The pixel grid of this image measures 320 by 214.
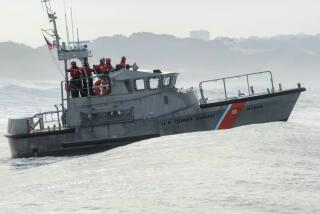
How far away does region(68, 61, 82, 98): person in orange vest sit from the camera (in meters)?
17.8

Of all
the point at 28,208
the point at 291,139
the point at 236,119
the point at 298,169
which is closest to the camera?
the point at 28,208

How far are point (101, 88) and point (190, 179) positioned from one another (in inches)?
398

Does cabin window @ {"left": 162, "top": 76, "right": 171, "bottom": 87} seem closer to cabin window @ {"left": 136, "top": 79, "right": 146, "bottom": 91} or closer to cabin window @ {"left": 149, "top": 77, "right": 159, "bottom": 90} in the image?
cabin window @ {"left": 149, "top": 77, "right": 159, "bottom": 90}

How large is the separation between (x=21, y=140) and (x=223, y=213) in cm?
1277

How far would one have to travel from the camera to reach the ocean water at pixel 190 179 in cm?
667

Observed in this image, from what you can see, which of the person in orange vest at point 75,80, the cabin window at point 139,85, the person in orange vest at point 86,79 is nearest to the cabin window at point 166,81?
the cabin window at point 139,85

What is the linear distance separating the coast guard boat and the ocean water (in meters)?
4.67

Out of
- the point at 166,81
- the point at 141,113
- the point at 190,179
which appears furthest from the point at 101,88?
the point at 190,179

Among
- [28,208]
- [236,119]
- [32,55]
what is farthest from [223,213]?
[32,55]

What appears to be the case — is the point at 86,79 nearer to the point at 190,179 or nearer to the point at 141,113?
the point at 141,113

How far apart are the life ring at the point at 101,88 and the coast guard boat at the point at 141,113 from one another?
58 mm

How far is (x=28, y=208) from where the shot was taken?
7.25 meters

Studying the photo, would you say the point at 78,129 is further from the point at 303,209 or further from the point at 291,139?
the point at 303,209

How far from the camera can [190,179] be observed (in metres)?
7.89
